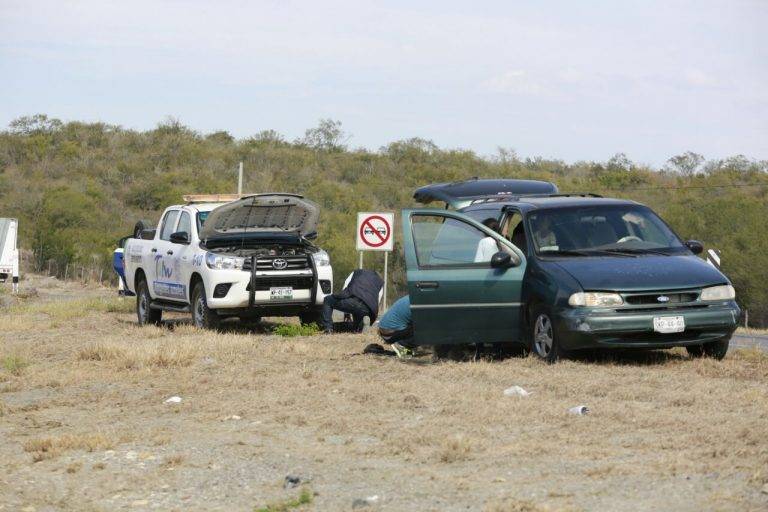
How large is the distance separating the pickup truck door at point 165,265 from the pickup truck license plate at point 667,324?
8.50 m

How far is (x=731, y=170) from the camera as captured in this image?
7094 cm

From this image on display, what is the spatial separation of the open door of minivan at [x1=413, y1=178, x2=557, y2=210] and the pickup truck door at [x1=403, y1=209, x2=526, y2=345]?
9.66 ft

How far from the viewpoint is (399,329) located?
14.2 metres

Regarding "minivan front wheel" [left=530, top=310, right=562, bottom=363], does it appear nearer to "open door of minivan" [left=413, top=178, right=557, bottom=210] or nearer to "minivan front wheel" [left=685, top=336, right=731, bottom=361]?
"minivan front wheel" [left=685, top=336, right=731, bottom=361]

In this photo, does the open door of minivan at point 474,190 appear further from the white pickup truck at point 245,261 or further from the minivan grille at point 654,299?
the minivan grille at point 654,299

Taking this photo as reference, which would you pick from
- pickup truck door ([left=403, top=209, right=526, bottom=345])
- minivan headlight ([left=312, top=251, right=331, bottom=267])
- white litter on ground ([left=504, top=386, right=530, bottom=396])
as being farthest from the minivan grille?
minivan headlight ([left=312, top=251, right=331, bottom=267])

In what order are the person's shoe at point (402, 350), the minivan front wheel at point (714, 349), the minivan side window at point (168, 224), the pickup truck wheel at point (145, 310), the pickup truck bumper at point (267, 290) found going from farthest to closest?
the pickup truck wheel at point (145, 310), the minivan side window at point (168, 224), the pickup truck bumper at point (267, 290), the person's shoe at point (402, 350), the minivan front wheel at point (714, 349)

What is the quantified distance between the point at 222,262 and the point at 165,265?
6.19 ft

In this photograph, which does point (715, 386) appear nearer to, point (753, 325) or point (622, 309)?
point (622, 309)

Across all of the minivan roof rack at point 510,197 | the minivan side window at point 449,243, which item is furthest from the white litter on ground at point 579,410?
the minivan roof rack at point 510,197

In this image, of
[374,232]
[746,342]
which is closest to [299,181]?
[374,232]

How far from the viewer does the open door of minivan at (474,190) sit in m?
16.5

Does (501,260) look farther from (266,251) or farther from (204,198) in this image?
(204,198)

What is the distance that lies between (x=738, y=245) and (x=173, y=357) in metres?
40.1
